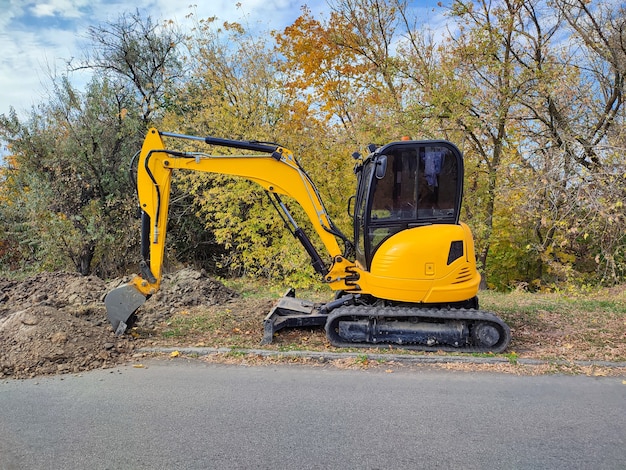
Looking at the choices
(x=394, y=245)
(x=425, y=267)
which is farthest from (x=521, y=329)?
(x=394, y=245)

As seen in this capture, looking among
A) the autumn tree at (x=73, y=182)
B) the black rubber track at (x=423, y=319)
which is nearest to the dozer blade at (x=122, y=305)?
the black rubber track at (x=423, y=319)

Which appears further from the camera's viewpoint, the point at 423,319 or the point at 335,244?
the point at 335,244

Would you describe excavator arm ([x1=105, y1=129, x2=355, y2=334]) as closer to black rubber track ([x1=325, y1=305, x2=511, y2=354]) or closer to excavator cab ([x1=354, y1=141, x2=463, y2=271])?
black rubber track ([x1=325, y1=305, x2=511, y2=354])

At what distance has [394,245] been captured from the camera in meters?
5.88

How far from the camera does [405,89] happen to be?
46.5 feet

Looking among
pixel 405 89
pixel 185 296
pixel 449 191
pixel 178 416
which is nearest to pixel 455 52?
pixel 405 89

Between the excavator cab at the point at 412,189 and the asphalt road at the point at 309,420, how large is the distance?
1884mm

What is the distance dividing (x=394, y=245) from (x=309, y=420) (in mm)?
2626

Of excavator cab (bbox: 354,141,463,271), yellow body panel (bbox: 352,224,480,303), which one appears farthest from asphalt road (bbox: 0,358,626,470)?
excavator cab (bbox: 354,141,463,271)

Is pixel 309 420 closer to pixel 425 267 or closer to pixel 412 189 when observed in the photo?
pixel 425 267

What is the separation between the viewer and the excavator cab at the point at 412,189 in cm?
589

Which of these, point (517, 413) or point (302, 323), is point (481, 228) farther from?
point (517, 413)

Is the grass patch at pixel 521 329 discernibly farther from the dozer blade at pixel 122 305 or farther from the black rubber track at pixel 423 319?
the dozer blade at pixel 122 305

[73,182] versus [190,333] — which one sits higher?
[73,182]
